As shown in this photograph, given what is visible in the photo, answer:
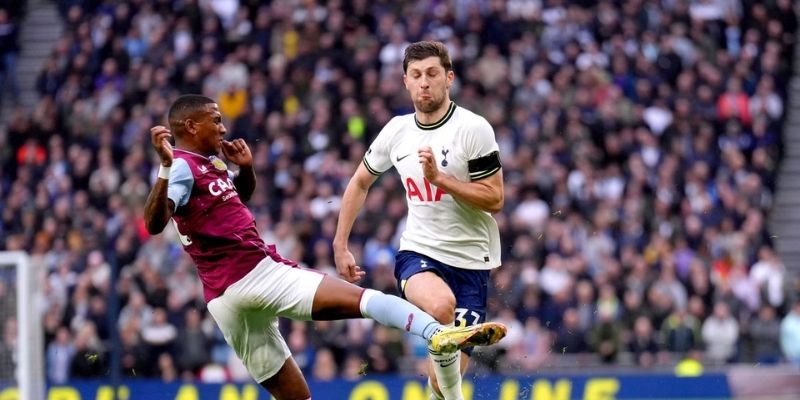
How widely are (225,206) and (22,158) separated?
47.7ft

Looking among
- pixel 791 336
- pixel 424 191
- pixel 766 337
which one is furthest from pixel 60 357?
pixel 424 191

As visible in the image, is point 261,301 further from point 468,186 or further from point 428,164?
point 468,186

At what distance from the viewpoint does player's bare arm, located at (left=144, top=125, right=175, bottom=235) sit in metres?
8.73

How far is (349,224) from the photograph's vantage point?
1036 centimetres

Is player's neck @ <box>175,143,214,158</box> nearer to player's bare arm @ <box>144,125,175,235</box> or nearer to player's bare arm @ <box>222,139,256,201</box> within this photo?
player's bare arm @ <box>222,139,256,201</box>

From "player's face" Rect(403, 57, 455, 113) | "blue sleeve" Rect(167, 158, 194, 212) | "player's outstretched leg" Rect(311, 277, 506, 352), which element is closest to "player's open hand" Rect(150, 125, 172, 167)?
"blue sleeve" Rect(167, 158, 194, 212)

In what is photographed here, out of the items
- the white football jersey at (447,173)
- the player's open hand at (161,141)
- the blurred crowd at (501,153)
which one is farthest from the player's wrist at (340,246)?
the blurred crowd at (501,153)

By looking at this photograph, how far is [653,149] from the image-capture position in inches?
870

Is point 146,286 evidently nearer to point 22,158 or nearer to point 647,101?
point 22,158

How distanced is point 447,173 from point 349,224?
0.88 meters

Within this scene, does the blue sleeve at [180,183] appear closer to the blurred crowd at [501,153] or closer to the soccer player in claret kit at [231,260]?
the soccer player in claret kit at [231,260]

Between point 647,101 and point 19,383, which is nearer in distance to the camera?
point 19,383

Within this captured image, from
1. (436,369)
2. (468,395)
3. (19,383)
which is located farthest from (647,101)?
(436,369)

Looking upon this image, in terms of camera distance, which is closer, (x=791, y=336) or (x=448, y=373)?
(x=448, y=373)
